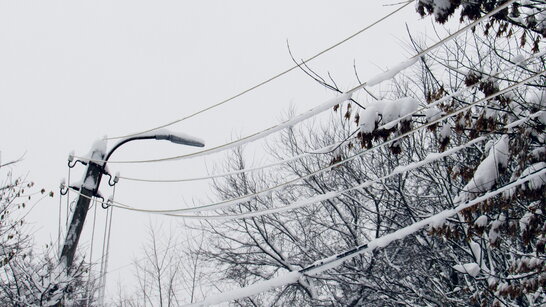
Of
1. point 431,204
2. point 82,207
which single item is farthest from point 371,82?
point 431,204

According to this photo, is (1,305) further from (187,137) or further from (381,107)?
(381,107)

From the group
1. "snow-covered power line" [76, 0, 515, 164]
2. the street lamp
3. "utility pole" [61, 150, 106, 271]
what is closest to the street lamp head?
the street lamp

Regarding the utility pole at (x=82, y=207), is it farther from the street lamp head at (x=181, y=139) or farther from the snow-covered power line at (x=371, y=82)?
the snow-covered power line at (x=371, y=82)

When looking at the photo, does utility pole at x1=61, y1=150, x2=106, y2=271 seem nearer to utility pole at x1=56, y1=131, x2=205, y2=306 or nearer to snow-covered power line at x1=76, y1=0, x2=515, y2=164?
utility pole at x1=56, y1=131, x2=205, y2=306

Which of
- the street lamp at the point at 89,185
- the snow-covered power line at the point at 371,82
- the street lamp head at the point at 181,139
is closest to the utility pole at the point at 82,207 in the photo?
the street lamp at the point at 89,185

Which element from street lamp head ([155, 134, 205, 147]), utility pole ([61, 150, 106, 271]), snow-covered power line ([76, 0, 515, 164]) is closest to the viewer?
snow-covered power line ([76, 0, 515, 164])

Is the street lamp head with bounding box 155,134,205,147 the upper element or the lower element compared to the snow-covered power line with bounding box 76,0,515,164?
upper

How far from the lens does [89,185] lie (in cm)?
522

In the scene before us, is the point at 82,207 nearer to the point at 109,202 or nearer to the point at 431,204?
the point at 109,202

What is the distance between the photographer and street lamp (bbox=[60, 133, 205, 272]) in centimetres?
484

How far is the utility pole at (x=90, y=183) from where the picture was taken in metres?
4.84

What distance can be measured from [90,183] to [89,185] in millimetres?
32

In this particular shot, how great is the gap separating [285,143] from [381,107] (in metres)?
11.6

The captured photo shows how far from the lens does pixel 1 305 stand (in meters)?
9.30
